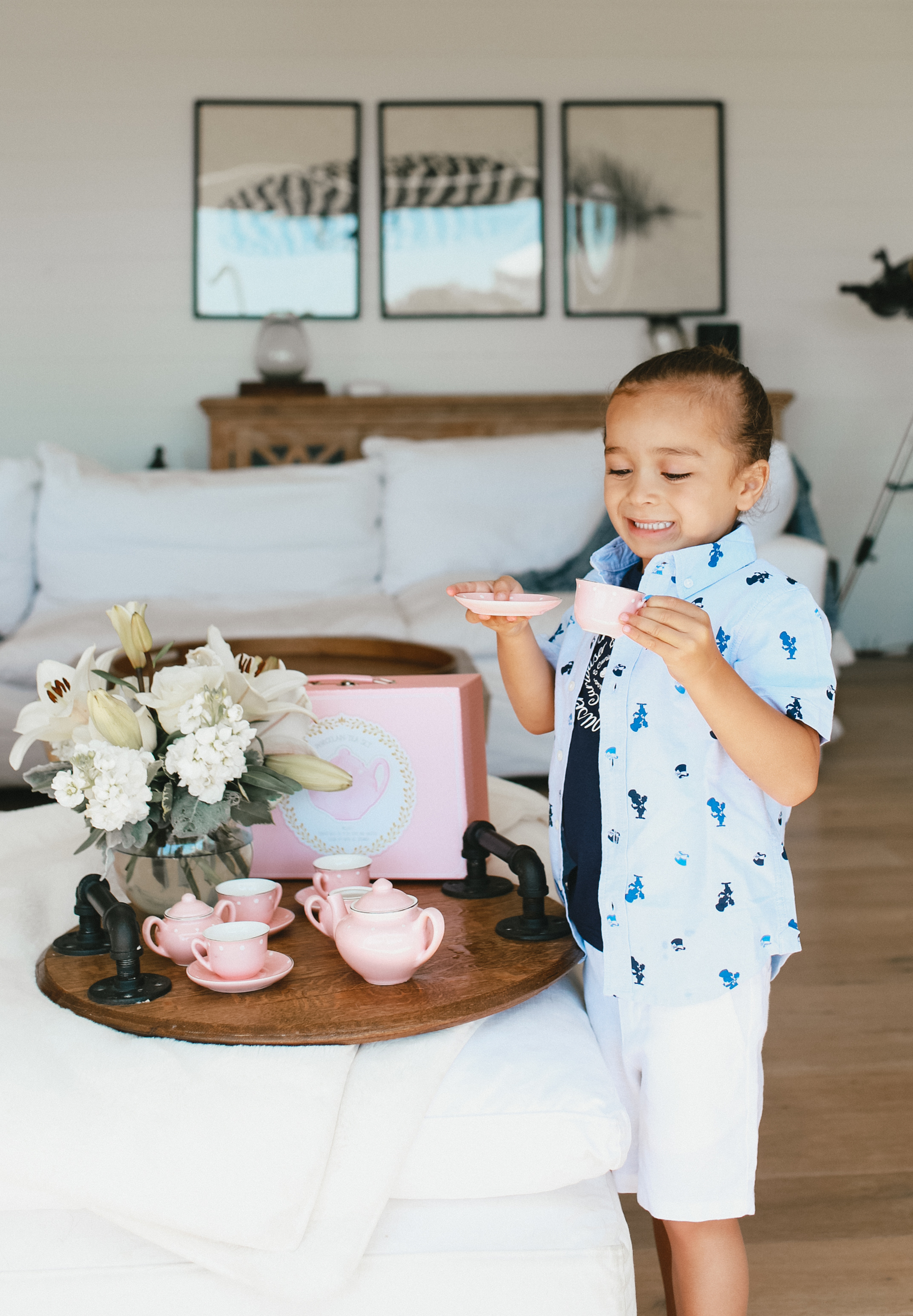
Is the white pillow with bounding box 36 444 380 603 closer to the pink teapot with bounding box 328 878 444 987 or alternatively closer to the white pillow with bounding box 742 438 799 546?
the white pillow with bounding box 742 438 799 546

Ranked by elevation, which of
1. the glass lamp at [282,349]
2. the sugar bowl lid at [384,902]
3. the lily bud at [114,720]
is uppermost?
the glass lamp at [282,349]

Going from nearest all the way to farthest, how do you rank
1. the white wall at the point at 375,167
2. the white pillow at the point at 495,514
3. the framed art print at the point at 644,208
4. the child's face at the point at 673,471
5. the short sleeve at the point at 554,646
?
the child's face at the point at 673,471
the short sleeve at the point at 554,646
the white pillow at the point at 495,514
the white wall at the point at 375,167
the framed art print at the point at 644,208

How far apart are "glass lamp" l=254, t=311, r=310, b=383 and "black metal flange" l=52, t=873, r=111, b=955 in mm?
3826

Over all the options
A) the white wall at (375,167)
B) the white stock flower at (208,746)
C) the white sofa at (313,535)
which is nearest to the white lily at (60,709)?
the white stock flower at (208,746)

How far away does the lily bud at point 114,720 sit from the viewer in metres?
1.04

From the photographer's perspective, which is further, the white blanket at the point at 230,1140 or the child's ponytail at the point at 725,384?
the child's ponytail at the point at 725,384

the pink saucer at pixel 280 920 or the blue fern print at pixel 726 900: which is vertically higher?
the blue fern print at pixel 726 900

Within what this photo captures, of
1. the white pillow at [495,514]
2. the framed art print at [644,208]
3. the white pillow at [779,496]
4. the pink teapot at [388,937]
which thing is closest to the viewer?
the pink teapot at [388,937]

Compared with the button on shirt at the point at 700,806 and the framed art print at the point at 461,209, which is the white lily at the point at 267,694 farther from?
the framed art print at the point at 461,209

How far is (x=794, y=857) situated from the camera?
279 cm

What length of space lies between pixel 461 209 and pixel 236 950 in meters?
4.48

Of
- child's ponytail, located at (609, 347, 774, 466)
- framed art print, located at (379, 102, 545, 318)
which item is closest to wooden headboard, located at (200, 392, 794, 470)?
framed art print, located at (379, 102, 545, 318)

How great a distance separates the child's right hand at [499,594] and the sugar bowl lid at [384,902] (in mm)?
296

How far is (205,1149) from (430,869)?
46 cm
